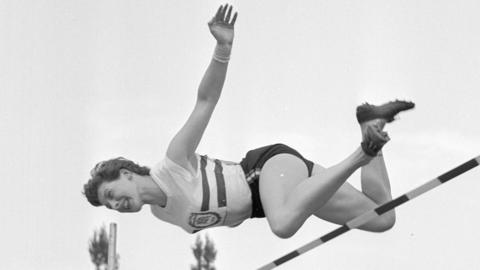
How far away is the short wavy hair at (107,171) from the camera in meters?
4.91

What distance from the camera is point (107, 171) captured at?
193 inches

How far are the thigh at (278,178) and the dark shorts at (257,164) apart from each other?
0.17 feet

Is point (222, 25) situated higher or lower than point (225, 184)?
higher

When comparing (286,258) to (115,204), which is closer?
(115,204)

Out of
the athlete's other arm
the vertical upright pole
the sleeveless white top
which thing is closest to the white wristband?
the athlete's other arm

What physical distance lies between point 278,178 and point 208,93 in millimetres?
577

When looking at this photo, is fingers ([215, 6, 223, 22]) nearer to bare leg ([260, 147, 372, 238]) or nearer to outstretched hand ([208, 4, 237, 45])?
outstretched hand ([208, 4, 237, 45])

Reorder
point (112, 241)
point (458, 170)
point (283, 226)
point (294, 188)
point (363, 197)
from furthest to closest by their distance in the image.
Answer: point (112, 241), point (363, 197), point (294, 188), point (283, 226), point (458, 170)

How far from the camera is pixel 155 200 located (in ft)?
16.1

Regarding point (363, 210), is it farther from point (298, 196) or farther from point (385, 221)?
point (298, 196)

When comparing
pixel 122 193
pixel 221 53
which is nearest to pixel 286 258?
pixel 122 193

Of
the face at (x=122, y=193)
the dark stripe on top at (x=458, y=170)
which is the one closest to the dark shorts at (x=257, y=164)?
the face at (x=122, y=193)

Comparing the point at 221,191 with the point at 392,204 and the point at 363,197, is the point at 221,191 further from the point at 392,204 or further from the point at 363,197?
the point at 392,204

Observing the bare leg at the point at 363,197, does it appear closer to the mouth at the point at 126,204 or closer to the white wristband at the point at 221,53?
the white wristband at the point at 221,53
